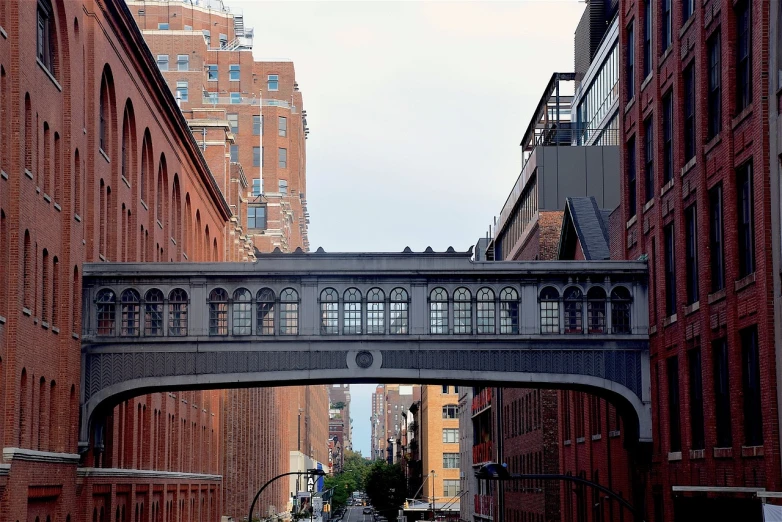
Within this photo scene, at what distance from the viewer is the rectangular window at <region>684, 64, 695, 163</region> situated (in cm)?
3403

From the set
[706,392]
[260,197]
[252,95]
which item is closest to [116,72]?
[706,392]

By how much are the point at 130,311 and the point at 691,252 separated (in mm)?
16749

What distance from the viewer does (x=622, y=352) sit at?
3934cm

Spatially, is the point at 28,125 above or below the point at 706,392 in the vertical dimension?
above

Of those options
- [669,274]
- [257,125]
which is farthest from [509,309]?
Result: [257,125]

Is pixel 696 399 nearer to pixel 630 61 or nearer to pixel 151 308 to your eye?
pixel 630 61

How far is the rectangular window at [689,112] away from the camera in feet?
112

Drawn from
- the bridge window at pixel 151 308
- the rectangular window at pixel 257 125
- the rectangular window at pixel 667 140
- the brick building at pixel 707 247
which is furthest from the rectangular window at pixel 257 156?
the rectangular window at pixel 667 140

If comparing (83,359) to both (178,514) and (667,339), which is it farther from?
(178,514)

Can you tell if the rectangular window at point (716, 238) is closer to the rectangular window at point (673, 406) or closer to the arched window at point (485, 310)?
the rectangular window at point (673, 406)

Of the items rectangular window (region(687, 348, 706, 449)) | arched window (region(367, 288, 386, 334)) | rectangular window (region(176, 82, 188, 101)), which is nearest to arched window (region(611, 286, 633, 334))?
rectangular window (region(687, 348, 706, 449))

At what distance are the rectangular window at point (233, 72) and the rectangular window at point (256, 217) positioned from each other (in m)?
18.9

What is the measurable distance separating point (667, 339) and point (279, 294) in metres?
11.6

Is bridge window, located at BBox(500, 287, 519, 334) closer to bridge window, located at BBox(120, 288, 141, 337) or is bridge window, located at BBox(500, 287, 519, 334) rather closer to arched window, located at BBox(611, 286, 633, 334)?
arched window, located at BBox(611, 286, 633, 334)
